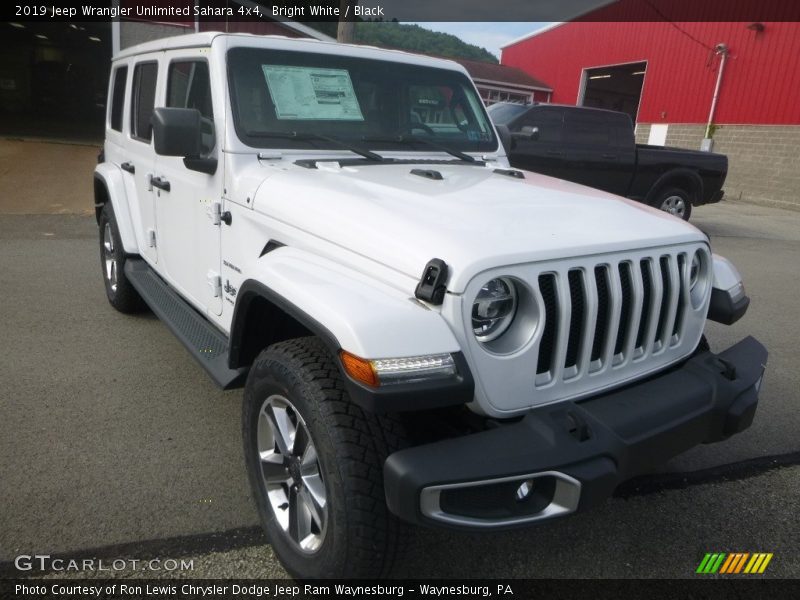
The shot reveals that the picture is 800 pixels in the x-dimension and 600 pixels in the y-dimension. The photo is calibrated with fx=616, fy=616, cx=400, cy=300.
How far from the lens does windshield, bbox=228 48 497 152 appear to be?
299 cm

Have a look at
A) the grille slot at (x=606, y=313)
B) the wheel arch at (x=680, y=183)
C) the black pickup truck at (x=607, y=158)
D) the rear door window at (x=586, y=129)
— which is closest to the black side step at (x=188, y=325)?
the grille slot at (x=606, y=313)

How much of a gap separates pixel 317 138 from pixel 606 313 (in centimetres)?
168

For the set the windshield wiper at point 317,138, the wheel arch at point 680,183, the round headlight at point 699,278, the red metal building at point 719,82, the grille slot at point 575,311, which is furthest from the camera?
the red metal building at point 719,82

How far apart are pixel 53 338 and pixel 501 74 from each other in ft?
79.5

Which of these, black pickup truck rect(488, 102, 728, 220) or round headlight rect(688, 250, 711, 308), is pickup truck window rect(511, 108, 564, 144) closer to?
black pickup truck rect(488, 102, 728, 220)

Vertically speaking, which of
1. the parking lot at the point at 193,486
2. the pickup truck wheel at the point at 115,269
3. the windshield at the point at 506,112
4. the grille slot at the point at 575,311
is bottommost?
the parking lot at the point at 193,486

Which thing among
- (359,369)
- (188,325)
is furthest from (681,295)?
(188,325)

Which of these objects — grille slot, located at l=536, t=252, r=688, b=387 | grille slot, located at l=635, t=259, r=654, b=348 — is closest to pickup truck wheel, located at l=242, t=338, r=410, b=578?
grille slot, located at l=536, t=252, r=688, b=387

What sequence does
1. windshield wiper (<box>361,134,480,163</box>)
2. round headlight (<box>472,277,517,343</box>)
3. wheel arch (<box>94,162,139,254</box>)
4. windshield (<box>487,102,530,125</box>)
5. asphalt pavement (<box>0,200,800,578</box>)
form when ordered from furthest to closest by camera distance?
windshield (<box>487,102,530,125</box>)
wheel arch (<box>94,162,139,254</box>)
windshield wiper (<box>361,134,480,163</box>)
asphalt pavement (<box>0,200,800,578</box>)
round headlight (<box>472,277,517,343</box>)

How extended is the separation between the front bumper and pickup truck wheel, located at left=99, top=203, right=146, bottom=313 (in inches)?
134

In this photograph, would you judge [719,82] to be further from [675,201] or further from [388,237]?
[388,237]

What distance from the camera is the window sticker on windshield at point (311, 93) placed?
3035mm

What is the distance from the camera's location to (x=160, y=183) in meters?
Result: 3.61
